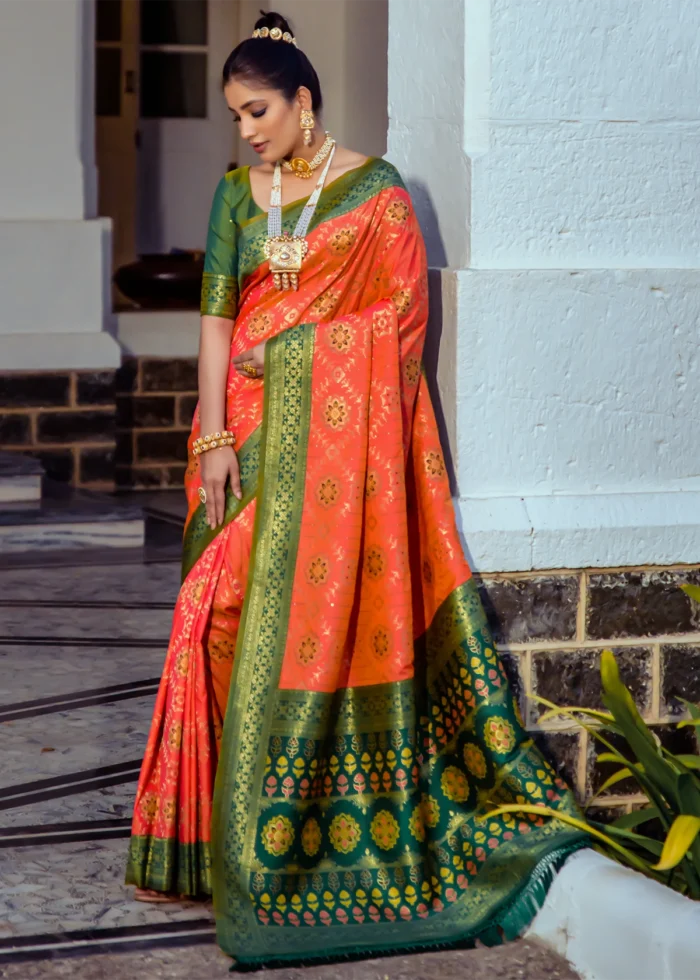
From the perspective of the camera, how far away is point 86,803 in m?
3.13

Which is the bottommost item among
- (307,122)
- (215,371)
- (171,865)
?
(171,865)

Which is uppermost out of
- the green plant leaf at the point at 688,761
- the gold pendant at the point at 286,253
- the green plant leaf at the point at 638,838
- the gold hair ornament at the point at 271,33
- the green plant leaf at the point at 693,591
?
the gold hair ornament at the point at 271,33

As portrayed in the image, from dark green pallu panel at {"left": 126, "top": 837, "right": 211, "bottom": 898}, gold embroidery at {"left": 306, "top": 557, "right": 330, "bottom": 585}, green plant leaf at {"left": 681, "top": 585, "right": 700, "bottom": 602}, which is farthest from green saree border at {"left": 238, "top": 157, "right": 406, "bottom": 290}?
dark green pallu panel at {"left": 126, "top": 837, "right": 211, "bottom": 898}

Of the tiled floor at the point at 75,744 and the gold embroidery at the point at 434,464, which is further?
the gold embroidery at the point at 434,464

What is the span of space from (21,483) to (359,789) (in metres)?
3.94

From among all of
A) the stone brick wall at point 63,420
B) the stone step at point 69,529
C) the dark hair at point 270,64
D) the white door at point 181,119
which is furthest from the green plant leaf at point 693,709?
the white door at point 181,119

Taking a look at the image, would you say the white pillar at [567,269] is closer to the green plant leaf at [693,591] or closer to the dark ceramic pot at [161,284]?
the green plant leaf at [693,591]

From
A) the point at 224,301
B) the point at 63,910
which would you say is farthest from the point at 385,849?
the point at 224,301

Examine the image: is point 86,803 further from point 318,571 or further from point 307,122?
point 307,122

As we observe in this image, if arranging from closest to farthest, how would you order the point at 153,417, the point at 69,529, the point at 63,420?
the point at 69,529, the point at 63,420, the point at 153,417

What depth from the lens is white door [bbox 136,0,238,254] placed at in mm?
8438

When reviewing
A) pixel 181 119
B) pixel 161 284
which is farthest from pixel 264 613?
pixel 181 119

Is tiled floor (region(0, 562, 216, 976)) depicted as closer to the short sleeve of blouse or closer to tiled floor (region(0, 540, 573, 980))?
tiled floor (region(0, 540, 573, 980))

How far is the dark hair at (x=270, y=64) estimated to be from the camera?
8.69ft
